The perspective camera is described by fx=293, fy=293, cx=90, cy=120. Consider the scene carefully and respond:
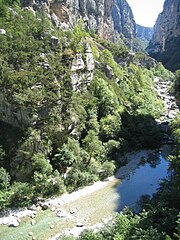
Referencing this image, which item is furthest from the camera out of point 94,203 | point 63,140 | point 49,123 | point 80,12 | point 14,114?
point 80,12

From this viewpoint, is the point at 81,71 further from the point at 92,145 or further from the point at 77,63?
the point at 92,145

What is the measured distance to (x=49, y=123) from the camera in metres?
36.2

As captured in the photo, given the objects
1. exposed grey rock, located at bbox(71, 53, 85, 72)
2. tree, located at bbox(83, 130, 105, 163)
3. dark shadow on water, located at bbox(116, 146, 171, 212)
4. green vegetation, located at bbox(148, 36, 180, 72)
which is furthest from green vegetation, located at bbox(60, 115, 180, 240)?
green vegetation, located at bbox(148, 36, 180, 72)

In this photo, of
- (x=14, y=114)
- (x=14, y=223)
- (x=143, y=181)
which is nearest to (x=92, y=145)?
(x=143, y=181)

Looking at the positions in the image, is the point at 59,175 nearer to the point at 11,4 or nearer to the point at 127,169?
the point at 127,169

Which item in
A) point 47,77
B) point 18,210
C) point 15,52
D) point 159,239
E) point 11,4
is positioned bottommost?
point 18,210

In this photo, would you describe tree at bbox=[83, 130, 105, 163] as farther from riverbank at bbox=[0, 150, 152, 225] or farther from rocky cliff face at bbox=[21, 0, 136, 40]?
rocky cliff face at bbox=[21, 0, 136, 40]

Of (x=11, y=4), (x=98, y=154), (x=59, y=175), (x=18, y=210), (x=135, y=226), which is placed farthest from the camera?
(x=11, y=4)

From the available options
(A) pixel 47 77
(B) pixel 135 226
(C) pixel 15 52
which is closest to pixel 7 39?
(C) pixel 15 52

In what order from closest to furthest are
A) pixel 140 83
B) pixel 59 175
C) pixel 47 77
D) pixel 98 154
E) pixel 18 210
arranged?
pixel 18 210 → pixel 59 175 → pixel 47 77 → pixel 98 154 → pixel 140 83

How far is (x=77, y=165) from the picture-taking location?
1432 inches

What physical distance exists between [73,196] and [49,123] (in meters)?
9.36

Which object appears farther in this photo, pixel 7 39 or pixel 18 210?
pixel 7 39

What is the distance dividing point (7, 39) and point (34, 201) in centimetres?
2300
